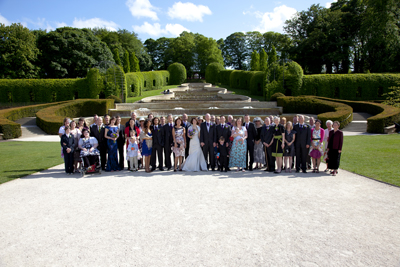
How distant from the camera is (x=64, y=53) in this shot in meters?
45.1

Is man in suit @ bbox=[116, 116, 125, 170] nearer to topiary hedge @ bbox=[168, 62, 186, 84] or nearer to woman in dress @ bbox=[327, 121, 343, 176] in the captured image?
woman in dress @ bbox=[327, 121, 343, 176]

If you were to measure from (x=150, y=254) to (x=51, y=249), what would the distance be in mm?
1578

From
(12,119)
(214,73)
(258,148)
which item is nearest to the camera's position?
(258,148)

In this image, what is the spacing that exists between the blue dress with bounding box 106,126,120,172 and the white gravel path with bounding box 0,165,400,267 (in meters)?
1.32

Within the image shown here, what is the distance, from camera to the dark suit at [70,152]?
8711 mm

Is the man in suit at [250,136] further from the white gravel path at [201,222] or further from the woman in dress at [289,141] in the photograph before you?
the white gravel path at [201,222]

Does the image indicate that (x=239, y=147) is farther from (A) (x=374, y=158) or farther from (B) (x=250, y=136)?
(A) (x=374, y=158)

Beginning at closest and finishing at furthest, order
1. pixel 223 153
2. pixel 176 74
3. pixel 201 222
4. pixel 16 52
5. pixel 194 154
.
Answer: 1. pixel 201 222
2. pixel 223 153
3. pixel 194 154
4. pixel 16 52
5. pixel 176 74

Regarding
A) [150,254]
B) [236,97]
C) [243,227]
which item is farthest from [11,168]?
[236,97]

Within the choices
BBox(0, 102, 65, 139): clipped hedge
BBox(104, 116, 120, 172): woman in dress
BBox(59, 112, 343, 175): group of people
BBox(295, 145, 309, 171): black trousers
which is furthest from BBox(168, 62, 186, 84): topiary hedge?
BBox(295, 145, 309, 171): black trousers

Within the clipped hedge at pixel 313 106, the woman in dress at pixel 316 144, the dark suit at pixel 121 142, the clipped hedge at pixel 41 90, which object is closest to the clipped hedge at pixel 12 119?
the clipped hedge at pixel 41 90

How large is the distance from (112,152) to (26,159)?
15.5 ft

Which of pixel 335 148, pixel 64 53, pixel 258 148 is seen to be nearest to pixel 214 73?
pixel 64 53

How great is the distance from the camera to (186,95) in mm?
40594
